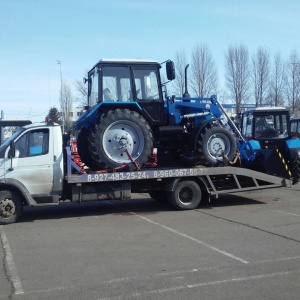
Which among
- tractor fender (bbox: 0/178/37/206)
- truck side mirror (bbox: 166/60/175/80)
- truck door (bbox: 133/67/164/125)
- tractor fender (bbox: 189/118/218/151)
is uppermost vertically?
truck side mirror (bbox: 166/60/175/80)

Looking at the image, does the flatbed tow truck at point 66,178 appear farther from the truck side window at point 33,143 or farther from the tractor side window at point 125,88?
the tractor side window at point 125,88

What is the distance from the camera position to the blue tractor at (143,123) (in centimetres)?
1104

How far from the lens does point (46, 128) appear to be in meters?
10.5

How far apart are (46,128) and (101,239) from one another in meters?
3.47

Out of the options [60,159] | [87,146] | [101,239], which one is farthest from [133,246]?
[87,146]

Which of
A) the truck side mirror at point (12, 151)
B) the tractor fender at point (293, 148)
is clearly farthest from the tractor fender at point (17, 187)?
the tractor fender at point (293, 148)

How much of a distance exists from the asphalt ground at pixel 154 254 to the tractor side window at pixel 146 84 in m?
3.15

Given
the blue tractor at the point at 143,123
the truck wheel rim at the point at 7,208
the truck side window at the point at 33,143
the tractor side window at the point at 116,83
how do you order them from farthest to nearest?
the tractor side window at the point at 116,83
the blue tractor at the point at 143,123
the truck side window at the point at 33,143
the truck wheel rim at the point at 7,208

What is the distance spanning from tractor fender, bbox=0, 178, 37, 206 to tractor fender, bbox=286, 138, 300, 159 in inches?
326

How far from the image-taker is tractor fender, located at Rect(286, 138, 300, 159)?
1386 centimetres

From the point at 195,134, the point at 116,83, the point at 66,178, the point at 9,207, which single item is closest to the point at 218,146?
the point at 195,134

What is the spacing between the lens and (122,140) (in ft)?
36.3

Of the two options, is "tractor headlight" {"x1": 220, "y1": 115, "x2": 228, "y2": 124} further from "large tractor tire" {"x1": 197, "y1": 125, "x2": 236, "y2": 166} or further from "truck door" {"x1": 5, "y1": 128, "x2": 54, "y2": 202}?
"truck door" {"x1": 5, "y1": 128, "x2": 54, "y2": 202}

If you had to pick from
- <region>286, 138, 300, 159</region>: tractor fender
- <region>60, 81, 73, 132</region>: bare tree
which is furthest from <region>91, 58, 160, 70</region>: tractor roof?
<region>60, 81, 73, 132</region>: bare tree
